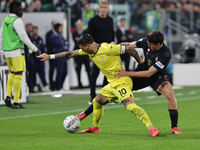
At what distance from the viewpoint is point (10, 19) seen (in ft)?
33.9

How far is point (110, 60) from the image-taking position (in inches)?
270

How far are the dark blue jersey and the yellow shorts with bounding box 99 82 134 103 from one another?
40cm

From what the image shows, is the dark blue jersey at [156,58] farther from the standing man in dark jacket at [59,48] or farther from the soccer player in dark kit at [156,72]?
the standing man in dark jacket at [59,48]

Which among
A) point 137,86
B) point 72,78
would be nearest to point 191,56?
point 72,78

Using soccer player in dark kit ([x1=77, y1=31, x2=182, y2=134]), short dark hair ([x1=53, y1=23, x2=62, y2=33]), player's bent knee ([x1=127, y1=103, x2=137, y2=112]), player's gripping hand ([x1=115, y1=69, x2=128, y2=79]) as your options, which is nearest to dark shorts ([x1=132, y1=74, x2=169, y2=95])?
soccer player in dark kit ([x1=77, y1=31, x2=182, y2=134])

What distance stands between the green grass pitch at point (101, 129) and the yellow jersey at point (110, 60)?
0.73m

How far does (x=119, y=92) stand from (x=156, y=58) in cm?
71

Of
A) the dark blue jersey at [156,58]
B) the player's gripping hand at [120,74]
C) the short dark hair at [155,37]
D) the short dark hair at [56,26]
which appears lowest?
the short dark hair at [56,26]

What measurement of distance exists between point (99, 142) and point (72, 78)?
10.6m

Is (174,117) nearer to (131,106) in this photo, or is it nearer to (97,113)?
(131,106)

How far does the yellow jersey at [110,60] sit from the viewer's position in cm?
677

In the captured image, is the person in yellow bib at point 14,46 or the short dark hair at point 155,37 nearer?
the short dark hair at point 155,37

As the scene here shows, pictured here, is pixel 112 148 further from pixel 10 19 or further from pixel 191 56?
pixel 191 56

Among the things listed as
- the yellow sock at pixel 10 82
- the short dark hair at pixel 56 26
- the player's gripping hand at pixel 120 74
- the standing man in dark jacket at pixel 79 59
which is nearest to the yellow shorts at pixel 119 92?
the player's gripping hand at pixel 120 74
